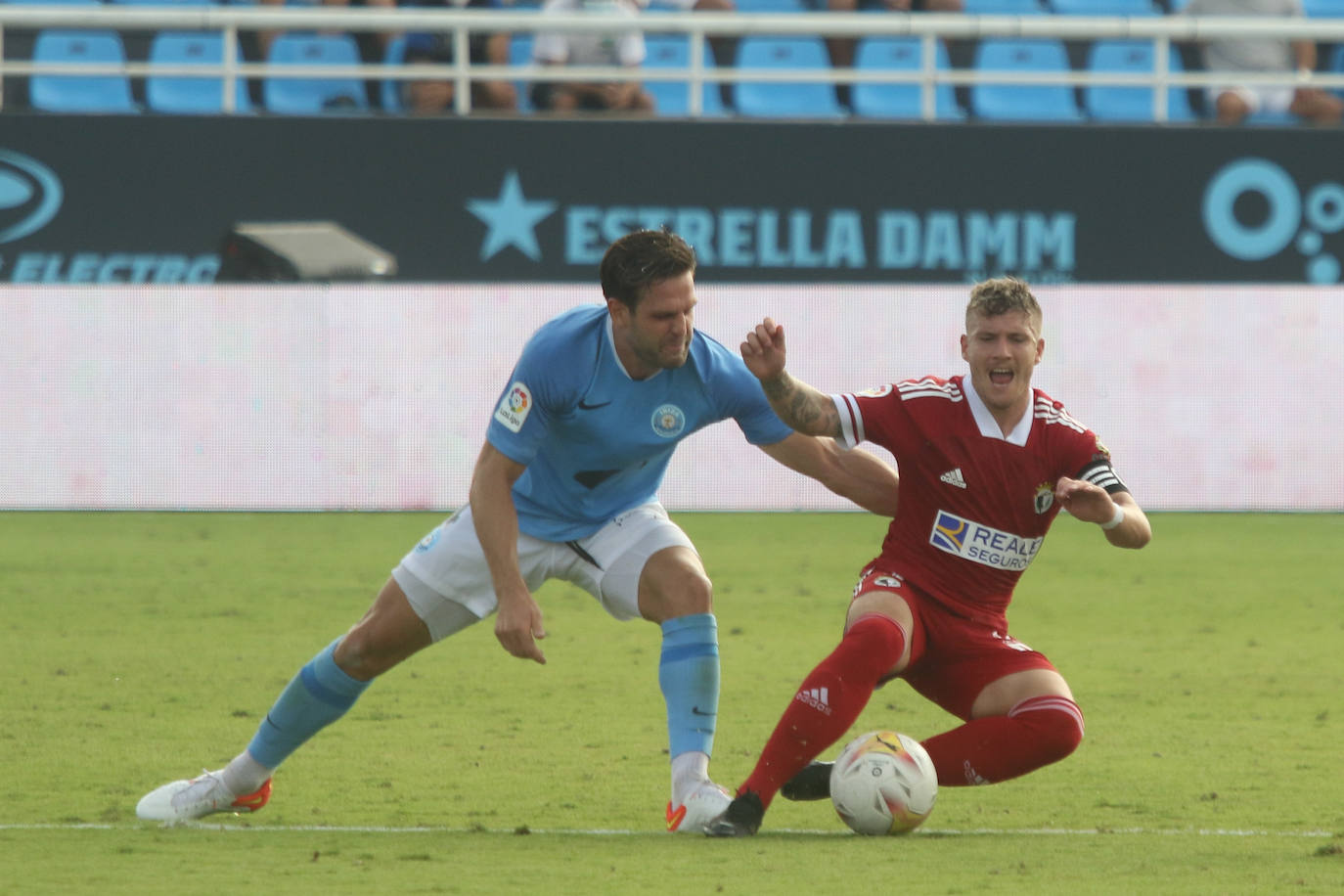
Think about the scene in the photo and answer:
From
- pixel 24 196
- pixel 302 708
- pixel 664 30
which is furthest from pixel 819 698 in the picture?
pixel 24 196

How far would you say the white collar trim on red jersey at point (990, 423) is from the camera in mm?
5262

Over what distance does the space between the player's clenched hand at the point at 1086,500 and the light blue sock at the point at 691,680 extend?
1.05 metres

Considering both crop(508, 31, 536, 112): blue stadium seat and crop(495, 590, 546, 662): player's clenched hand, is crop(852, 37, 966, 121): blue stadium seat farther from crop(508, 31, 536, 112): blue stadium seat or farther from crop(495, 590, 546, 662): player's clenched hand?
crop(495, 590, 546, 662): player's clenched hand

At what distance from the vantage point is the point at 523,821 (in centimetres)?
518

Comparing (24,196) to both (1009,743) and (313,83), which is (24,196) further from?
(1009,743)

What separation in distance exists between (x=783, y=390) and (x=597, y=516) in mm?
743

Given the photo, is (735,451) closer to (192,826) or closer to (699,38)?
(699,38)

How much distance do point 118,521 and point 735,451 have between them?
A: 4.52 m

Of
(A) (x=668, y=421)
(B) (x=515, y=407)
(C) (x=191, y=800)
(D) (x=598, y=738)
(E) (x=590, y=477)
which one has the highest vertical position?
(B) (x=515, y=407)

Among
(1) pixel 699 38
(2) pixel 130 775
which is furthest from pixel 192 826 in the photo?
(1) pixel 699 38

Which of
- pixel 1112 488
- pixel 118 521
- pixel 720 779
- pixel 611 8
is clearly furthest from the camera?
pixel 611 8

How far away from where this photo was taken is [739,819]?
191 inches

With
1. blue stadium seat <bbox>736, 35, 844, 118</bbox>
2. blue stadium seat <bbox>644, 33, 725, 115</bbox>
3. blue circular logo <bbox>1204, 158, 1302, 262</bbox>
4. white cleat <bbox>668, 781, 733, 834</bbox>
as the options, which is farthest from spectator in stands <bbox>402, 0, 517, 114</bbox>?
white cleat <bbox>668, 781, 733, 834</bbox>

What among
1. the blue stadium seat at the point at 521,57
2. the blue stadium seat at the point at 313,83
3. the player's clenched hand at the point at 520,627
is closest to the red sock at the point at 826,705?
the player's clenched hand at the point at 520,627
